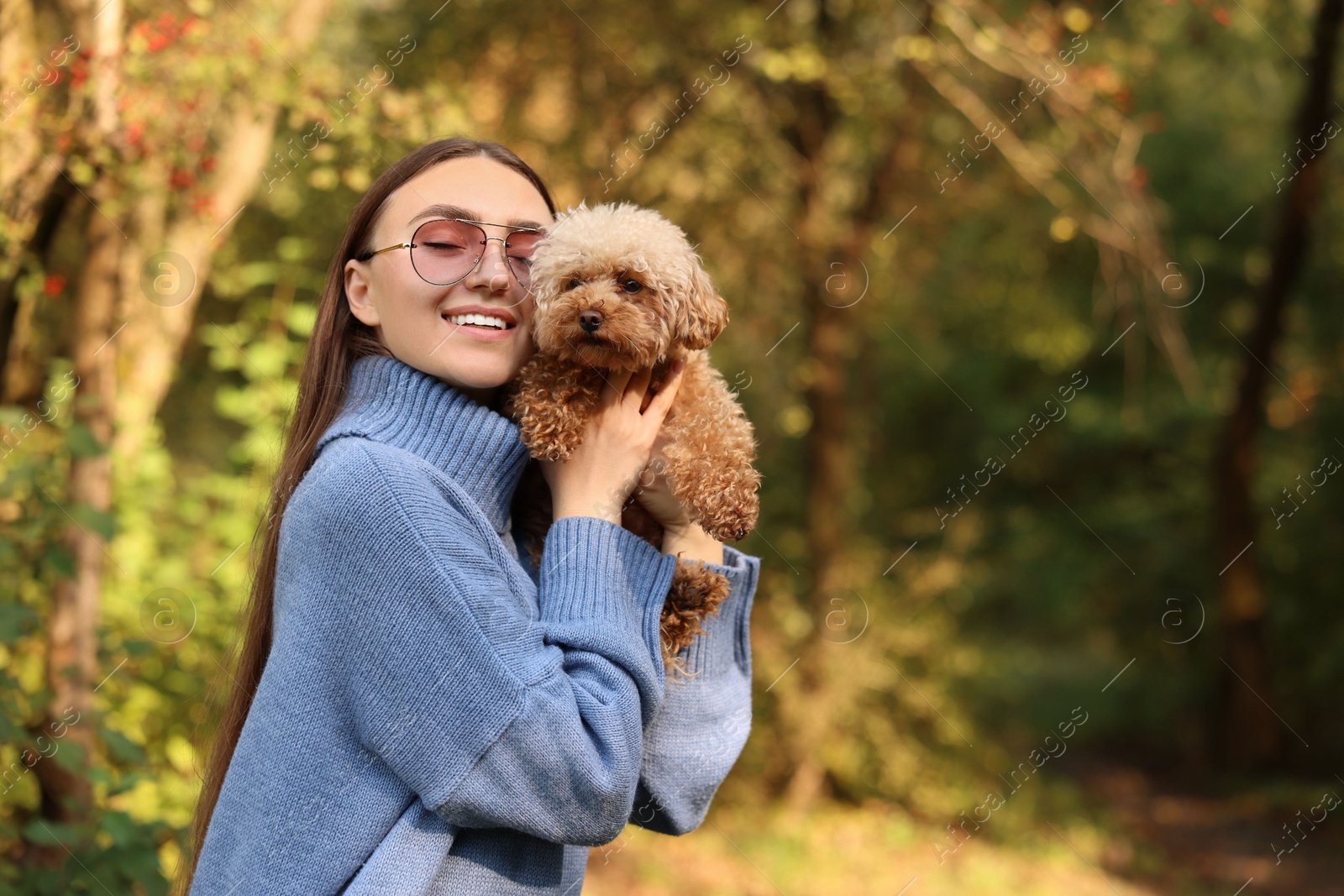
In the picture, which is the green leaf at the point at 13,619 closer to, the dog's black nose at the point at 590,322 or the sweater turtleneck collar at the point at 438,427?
the sweater turtleneck collar at the point at 438,427

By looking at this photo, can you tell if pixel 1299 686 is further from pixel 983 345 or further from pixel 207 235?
pixel 207 235

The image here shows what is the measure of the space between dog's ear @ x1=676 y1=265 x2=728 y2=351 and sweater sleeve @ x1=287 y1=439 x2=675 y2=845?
2.44 ft

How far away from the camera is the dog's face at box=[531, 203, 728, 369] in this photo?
79.7 inches

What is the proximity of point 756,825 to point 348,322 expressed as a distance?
21.9 ft

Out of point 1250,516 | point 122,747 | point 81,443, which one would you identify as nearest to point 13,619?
point 122,747

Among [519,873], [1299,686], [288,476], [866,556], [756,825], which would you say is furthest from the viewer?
[1299,686]

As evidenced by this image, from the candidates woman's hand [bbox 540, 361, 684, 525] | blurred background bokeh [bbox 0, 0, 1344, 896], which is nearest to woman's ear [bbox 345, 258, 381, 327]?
woman's hand [bbox 540, 361, 684, 525]

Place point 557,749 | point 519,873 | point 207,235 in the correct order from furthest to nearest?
point 207,235 < point 519,873 < point 557,749

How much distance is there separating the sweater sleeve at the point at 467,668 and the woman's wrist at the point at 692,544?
0.41 m

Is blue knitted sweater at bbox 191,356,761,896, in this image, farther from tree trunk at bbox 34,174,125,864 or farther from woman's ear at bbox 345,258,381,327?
tree trunk at bbox 34,174,125,864

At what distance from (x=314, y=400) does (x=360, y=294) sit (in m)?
0.21

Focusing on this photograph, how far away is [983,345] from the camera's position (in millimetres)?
12320

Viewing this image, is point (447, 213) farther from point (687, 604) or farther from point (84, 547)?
point (84, 547)

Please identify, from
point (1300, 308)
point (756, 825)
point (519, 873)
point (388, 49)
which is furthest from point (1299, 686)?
point (519, 873)
